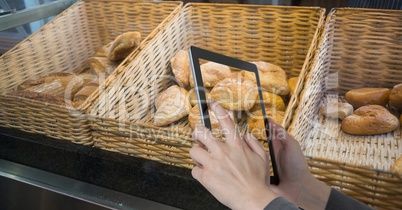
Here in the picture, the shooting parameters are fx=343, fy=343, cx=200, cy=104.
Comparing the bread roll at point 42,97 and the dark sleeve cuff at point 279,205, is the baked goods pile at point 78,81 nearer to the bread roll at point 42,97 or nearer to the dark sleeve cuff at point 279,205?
the bread roll at point 42,97

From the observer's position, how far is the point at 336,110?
123cm

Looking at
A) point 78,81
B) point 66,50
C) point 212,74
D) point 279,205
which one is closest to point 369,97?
point 212,74

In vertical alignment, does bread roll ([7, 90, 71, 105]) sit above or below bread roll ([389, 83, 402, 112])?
above

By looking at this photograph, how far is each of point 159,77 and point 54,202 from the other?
0.61 m

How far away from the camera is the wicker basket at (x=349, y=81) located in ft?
3.29

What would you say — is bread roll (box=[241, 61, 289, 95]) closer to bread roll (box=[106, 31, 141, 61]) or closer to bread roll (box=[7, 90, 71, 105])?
bread roll (box=[106, 31, 141, 61])

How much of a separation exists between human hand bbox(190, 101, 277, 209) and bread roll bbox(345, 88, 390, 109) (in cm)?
78

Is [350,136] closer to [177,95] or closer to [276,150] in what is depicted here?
[276,150]

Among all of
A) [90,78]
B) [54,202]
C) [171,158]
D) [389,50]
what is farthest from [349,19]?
[54,202]

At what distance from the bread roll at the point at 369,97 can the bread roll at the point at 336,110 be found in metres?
0.04

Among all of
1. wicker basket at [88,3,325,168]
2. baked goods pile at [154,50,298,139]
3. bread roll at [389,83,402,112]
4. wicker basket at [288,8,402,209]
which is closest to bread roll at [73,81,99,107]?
wicker basket at [88,3,325,168]

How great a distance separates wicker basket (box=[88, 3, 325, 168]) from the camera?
1.04 m

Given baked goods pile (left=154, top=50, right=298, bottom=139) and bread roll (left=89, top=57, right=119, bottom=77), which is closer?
baked goods pile (left=154, top=50, right=298, bottom=139)

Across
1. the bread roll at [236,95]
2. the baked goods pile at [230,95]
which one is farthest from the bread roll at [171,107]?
the bread roll at [236,95]
